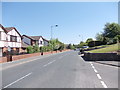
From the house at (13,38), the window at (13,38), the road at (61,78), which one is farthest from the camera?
the window at (13,38)

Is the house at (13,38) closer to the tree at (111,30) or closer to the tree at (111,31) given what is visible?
the tree at (111,31)

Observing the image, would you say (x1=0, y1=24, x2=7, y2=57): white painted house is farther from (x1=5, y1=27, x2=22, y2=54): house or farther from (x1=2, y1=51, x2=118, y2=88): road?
(x1=2, y1=51, x2=118, y2=88): road

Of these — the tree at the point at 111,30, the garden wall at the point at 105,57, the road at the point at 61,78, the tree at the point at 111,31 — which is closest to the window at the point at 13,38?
the garden wall at the point at 105,57

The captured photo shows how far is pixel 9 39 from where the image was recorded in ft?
131

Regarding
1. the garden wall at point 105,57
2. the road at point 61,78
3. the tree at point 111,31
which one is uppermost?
the tree at point 111,31

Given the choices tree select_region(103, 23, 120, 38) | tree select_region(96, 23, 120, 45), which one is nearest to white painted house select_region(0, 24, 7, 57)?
tree select_region(96, 23, 120, 45)

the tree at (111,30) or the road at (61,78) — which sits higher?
the tree at (111,30)

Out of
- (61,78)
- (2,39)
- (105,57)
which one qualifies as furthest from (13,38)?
(61,78)

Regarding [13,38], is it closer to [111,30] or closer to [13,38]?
[13,38]

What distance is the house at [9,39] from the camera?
116 ft

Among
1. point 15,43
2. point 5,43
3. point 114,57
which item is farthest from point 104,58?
point 15,43

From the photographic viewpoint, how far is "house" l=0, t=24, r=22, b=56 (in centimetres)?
3532

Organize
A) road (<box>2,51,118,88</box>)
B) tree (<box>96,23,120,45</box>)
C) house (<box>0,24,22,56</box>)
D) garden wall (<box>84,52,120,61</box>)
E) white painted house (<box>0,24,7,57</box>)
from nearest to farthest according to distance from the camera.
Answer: road (<box>2,51,118,88</box>) < garden wall (<box>84,52,120,61</box>) < white painted house (<box>0,24,7,57</box>) < house (<box>0,24,22,56</box>) < tree (<box>96,23,120,45</box>)

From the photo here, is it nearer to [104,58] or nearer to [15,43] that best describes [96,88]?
[104,58]
